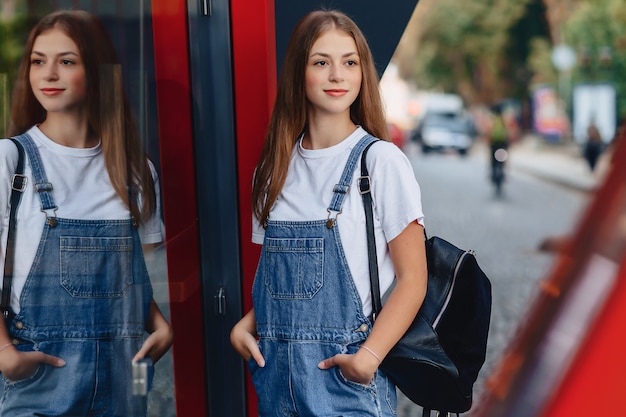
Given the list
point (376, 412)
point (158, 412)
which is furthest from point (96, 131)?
point (376, 412)

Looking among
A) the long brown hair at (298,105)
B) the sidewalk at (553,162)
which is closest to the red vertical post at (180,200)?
the long brown hair at (298,105)

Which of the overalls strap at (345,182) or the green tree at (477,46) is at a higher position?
the green tree at (477,46)

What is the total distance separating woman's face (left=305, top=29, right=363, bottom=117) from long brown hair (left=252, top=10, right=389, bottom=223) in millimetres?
15

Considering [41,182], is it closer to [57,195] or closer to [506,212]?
[57,195]

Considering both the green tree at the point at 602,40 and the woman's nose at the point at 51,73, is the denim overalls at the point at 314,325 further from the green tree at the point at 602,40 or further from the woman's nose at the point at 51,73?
the green tree at the point at 602,40

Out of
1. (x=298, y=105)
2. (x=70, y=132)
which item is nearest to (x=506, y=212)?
(x=298, y=105)

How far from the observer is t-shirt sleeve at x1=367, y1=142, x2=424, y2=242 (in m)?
1.97

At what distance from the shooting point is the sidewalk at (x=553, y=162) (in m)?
20.0

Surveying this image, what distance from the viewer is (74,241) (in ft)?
5.92

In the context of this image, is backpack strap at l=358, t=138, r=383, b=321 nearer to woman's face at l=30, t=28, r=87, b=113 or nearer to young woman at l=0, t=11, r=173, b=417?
young woman at l=0, t=11, r=173, b=417

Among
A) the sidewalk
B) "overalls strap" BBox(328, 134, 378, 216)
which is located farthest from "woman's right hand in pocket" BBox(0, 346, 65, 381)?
the sidewalk

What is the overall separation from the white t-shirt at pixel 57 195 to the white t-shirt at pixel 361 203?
43 cm

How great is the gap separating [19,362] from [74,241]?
0.27m

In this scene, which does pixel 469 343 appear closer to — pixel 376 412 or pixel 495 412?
pixel 376 412
